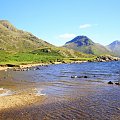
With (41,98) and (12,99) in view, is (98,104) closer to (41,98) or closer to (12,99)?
(41,98)

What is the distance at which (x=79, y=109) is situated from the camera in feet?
121

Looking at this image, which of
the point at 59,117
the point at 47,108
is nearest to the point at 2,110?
the point at 47,108

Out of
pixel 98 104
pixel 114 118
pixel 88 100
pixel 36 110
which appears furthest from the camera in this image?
pixel 88 100

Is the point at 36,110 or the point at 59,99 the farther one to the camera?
the point at 59,99

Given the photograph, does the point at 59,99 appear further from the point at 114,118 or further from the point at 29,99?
the point at 114,118

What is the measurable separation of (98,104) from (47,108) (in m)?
8.30

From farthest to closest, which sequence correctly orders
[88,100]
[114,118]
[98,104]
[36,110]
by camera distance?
[88,100] < [98,104] < [36,110] < [114,118]

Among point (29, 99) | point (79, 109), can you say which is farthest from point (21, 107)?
point (79, 109)

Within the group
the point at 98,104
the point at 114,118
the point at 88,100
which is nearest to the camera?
the point at 114,118

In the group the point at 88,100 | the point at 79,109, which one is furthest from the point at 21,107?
the point at 88,100

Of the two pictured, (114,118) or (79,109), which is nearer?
(114,118)

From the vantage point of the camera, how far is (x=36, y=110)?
3684 cm

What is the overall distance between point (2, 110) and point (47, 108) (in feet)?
21.7

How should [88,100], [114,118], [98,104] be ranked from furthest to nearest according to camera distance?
[88,100]
[98,104]
[114,118]
